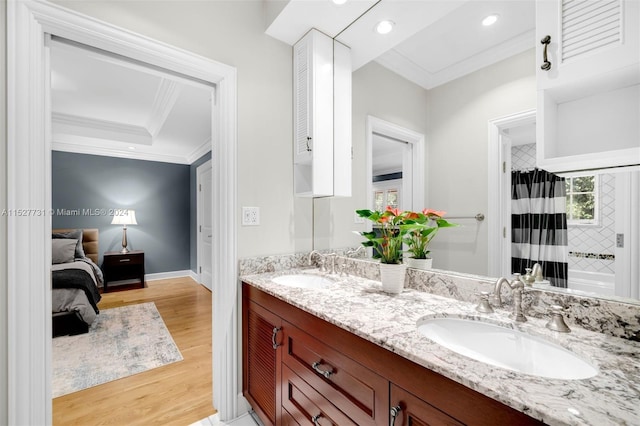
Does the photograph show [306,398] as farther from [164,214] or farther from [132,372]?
[164,214]

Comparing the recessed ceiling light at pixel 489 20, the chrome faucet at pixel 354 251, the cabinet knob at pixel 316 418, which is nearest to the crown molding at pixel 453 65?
the recessed ceiling light at pixel 489 20

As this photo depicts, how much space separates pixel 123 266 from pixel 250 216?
4.03 meters

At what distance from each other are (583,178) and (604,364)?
0.52 m

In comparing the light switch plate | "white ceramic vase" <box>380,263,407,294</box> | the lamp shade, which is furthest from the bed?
"white ceramic vase" <box>380,263,407,294</box>

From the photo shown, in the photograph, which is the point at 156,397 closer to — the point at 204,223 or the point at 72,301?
→ the point at 72,301

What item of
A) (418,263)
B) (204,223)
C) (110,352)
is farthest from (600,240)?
(204,223)

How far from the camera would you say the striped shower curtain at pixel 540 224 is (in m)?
0.88

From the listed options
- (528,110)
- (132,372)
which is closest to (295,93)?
(528,110)

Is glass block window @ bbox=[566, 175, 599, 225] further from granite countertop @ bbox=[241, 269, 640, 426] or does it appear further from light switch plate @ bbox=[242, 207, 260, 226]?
light switch plate @ bbox=[242, 207, 260, 226]

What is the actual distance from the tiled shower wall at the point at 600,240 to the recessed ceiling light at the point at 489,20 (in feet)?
2.26

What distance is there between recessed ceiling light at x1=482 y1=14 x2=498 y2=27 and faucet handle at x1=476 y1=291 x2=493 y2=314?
102cm

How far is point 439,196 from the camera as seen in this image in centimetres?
127

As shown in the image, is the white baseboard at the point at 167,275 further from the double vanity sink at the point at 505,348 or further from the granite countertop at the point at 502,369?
the double vanity sink at the point at 505,348

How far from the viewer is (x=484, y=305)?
3.21 feet
